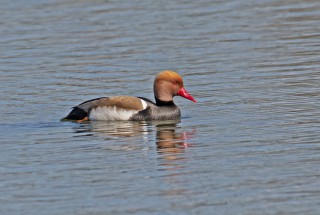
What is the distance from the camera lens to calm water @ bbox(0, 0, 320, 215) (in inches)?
408

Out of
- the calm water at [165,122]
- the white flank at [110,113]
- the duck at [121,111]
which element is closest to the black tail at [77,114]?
the duck at [121,111]

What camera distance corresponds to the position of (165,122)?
15359 mm

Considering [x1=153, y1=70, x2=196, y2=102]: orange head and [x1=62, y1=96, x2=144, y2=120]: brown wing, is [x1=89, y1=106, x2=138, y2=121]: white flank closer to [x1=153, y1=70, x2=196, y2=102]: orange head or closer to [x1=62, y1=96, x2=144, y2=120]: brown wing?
[x1=62, y1=96, x2=144, y2=120]: brown wing

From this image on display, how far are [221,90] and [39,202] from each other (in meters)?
7.43

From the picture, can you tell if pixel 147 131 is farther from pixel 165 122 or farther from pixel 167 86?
pixel 167 86

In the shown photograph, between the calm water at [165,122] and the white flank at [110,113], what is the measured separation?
1.12 ft

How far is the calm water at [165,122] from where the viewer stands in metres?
10.4

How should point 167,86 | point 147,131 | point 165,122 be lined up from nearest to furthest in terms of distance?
point 147,131 → point 165,122 → point 167,86

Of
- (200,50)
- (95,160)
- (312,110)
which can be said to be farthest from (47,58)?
(95,160)

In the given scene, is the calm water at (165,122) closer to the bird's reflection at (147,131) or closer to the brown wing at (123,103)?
the bird's reflection at (147,131)

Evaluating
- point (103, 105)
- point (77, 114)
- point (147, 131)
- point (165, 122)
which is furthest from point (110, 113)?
point (147, 131)

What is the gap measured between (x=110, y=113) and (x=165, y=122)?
2.72 feet

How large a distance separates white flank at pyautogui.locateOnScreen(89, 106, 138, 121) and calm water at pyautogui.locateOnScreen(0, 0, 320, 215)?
0.34 m

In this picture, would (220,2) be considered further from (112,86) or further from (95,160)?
(95,160)
